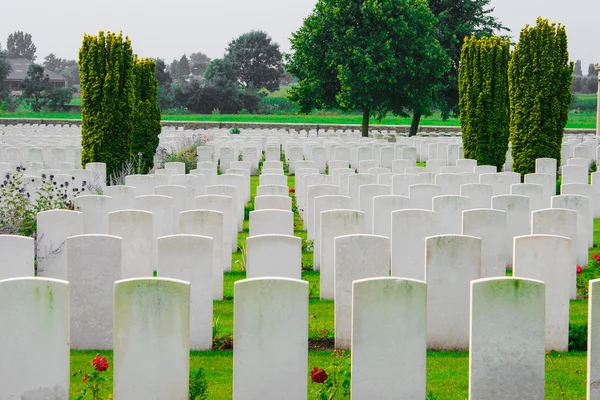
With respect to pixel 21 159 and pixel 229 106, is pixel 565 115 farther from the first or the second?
pixel 229 106

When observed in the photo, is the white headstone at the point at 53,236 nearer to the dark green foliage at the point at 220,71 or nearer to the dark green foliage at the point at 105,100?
the dark green foliage at the point at 105,100

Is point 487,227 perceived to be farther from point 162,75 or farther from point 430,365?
point 162,75

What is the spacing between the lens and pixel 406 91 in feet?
112

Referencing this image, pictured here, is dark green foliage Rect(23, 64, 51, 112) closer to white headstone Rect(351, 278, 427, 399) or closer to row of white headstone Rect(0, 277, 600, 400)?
row of white headstone Rect(0, 277, 600, 400)

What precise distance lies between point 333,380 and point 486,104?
15.4m

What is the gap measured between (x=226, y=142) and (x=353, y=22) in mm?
10699

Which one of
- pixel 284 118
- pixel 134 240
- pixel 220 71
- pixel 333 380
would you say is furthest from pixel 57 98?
pixel 333 380

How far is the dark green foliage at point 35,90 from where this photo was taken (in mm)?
61375

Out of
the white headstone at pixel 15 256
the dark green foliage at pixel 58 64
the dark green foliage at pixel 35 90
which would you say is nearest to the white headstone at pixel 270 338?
the white headstone at pixel 15 256

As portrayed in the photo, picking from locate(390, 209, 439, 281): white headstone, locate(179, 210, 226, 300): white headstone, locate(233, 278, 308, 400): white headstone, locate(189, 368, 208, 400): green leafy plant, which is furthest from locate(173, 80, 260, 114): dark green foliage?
locate(233, 278, 308, 400): white headstone

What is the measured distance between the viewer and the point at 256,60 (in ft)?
277

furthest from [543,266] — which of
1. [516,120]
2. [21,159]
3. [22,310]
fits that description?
[21,159]

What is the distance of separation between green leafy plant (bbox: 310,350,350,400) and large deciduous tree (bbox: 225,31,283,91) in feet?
256

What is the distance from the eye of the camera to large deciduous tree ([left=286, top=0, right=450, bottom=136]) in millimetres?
33500
